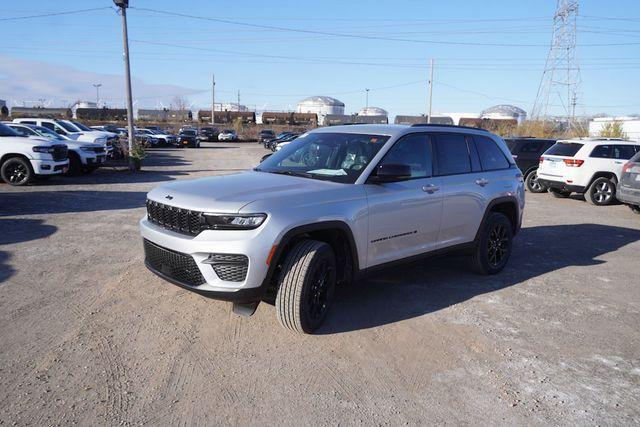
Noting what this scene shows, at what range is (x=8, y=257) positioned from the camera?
641 cm

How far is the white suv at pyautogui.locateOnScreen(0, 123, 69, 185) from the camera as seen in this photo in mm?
12992

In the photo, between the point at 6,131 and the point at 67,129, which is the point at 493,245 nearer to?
the point at 6,131

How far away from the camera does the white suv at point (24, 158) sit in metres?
13.0

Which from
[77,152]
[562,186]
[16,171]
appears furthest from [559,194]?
[16,171]

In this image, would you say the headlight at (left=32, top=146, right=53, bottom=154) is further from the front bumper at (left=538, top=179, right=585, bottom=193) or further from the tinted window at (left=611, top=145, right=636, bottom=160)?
the tinted window at (left=611, top=145, right=636, bottom=160)

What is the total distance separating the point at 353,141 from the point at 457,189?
4.37ft

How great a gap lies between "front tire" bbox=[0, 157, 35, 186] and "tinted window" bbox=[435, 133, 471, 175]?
1156 centimetres

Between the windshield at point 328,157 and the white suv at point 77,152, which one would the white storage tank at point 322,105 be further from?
the windshield at point 328,157

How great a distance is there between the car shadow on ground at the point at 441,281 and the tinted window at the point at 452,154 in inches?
40.8

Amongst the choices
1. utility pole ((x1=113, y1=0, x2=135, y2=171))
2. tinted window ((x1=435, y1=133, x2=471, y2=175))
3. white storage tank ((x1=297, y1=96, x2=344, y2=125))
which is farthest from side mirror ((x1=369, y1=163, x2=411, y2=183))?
white storage tank ((x1=297, y1=96, x2=344, y2=125))

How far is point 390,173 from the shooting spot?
4.57m

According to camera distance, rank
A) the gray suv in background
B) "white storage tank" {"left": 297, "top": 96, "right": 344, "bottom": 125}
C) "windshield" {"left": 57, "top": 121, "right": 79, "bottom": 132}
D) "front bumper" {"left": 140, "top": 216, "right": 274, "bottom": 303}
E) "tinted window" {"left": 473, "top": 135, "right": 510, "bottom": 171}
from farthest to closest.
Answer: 1. "white storage tank" {"left": 297, "top": 96, "right": 344, "bottom": 125}
2. "windshield" {"left": 57, "top": 121, "right": 79, "bottom": 132}
3. the gray suv in background
4. "tinted window" {"left": 473, "top": 135, "right": 510, "bottom": 171}
5. "front bumper" {"left": 140, "top": 216, "right": 274, "bottom": 303}

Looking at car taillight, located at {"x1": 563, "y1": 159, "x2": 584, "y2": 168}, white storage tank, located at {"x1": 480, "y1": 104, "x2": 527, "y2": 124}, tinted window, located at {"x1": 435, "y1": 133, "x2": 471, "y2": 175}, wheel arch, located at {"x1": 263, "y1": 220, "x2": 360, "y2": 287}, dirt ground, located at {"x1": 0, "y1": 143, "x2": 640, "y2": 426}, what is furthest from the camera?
white storage tank, located at {"x1": 480, "y1": 104, "x2": 527, "y2": 124}

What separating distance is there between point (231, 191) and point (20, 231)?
5303 millimetres
